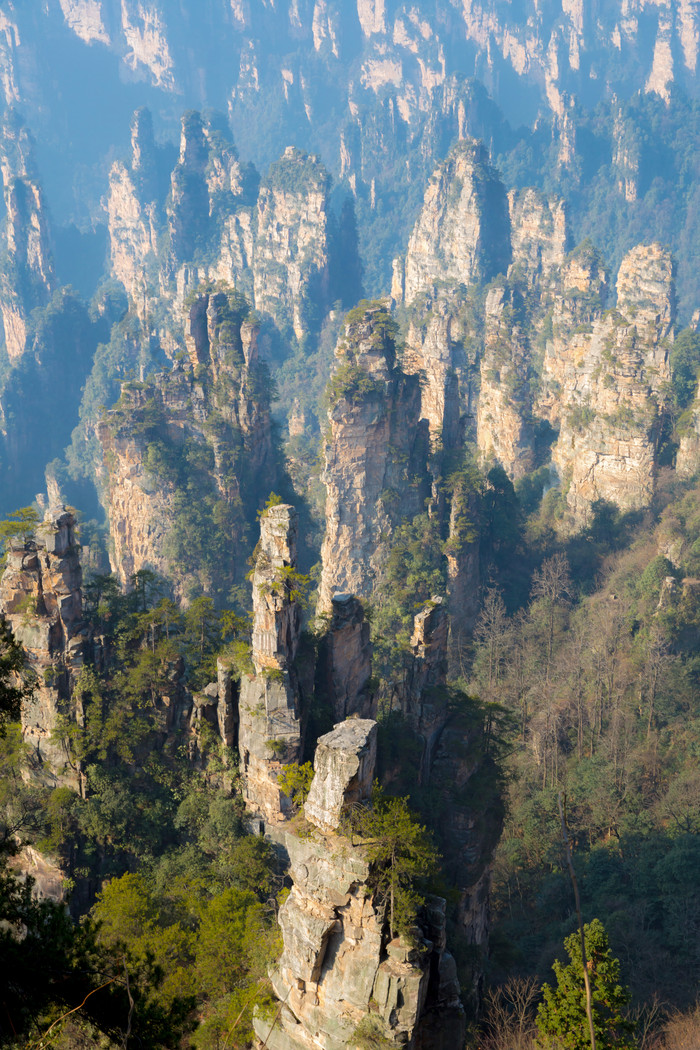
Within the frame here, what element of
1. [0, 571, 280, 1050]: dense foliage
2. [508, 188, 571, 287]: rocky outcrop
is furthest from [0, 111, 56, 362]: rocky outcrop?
[0, 571, 280, 1050]: dense foliage

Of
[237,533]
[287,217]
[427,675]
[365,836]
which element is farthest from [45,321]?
[365,836]

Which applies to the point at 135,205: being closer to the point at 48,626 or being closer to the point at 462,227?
the point at 462,227

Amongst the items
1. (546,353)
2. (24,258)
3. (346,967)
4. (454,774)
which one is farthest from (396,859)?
(24,258)

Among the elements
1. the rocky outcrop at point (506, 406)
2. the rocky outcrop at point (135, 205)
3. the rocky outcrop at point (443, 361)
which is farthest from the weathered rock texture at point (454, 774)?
the rocky outcrop at point (135, 205)

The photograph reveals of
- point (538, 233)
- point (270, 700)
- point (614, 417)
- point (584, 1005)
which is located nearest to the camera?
point (584, 1005)

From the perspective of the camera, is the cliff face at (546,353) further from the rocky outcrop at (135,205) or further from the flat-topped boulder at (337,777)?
the rocky outcrop at (135,205)

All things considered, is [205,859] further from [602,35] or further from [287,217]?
[602,35]
